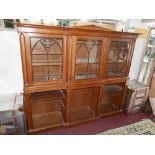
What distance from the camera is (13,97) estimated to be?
2.10 metres

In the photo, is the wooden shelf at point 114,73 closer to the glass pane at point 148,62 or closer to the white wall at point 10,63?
the glass pane at point 148,62

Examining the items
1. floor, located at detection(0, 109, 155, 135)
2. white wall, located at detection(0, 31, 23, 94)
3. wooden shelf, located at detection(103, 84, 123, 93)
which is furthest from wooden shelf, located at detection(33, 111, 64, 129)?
wooden shelf, located at detection(103, 84, 123, 93)

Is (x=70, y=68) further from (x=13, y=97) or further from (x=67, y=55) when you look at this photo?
(x=13, y=97)

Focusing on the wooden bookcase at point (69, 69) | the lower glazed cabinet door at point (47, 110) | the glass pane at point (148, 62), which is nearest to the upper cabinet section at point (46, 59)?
the wooden bookcase at point (69, 69)

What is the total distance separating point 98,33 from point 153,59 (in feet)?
4.98

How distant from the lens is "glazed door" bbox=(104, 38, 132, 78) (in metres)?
2.40

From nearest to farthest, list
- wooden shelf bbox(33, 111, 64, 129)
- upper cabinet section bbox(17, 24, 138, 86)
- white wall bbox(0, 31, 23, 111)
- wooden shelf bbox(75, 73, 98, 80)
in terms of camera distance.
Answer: upper cabinet section bbox(17, 24, 138, 86)
white wall bbox(0, 31, 23, 111)
wooden shelf bbox(75, 73, 98, 80)
wooden shelf bbox(33, 111, 64, 129)

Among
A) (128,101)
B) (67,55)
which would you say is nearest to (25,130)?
(67,55)

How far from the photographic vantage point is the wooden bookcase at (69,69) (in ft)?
6.05

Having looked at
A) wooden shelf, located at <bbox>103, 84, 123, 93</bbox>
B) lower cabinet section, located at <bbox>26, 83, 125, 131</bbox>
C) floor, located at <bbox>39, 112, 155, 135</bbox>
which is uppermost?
wooden shelf, located at <bbox>103, 84, 123, 93</bbox>

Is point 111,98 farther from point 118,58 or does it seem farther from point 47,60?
point 47,60

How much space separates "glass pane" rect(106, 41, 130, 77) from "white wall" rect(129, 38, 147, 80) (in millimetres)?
654

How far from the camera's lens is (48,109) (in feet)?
8.75

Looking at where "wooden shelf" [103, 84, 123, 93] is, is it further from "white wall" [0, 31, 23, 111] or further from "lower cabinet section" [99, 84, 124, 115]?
"white wall" [0, 31, 23, 111]
